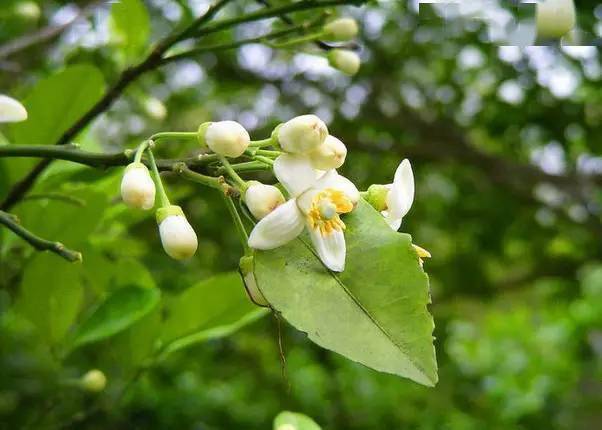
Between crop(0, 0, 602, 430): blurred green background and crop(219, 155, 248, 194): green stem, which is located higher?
crop(219, 155, 248, 194): green stem

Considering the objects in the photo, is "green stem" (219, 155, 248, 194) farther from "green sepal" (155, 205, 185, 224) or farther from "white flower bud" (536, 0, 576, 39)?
"white flower bud" (536, 0, 576, 39)

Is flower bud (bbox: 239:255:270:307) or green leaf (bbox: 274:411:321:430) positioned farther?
green leaf (bbox: 274:411:321:430)

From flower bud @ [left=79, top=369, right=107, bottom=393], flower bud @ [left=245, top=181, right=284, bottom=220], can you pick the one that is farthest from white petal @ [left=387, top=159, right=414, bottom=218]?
flower bud @ [left=79, top=369, right=107, bottom=393]

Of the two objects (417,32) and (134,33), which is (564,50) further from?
(134,33)

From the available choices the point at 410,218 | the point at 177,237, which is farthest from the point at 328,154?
the point at 410,218

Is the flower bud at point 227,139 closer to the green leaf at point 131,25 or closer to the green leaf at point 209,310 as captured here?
the green leaf at point 209,310

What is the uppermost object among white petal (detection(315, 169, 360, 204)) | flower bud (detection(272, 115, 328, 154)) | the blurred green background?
flower bud (detection(272, 115, 328, 154))

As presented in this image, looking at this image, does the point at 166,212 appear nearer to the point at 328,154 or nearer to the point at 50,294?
the point at 328,154

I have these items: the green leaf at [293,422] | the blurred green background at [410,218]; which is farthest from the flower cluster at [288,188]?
the blurred green background at [410,218]
